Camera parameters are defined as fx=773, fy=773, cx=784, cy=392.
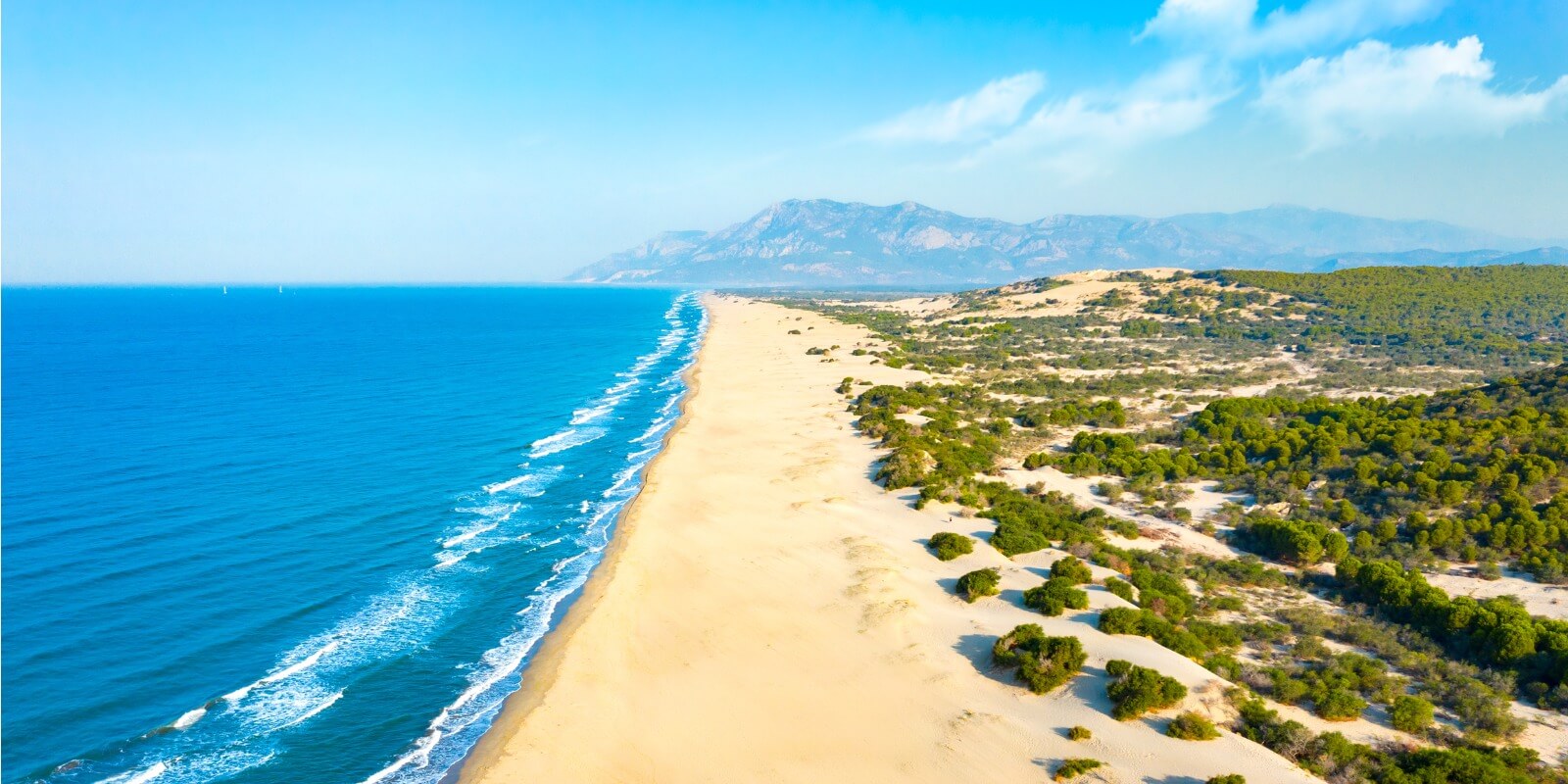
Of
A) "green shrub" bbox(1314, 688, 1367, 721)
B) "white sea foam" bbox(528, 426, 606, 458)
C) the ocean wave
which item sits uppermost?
"white sea foam" bbox(528, 426, 606, 458)

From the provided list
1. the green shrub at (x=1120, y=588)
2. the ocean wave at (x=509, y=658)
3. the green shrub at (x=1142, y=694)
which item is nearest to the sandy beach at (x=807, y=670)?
the green shrub at (x=1142, y=694)

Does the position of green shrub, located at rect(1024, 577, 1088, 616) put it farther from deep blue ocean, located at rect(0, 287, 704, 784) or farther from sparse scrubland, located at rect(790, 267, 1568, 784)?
deep blue ocean, located at rect(0, 287, 704, 784)

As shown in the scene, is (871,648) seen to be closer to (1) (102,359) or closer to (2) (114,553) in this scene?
(2) (114,553)

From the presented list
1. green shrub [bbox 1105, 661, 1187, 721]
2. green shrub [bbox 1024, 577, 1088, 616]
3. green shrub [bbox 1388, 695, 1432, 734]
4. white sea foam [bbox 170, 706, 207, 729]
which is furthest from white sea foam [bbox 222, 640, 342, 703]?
green shrub [bbox 1388, 695, 1432, 734]

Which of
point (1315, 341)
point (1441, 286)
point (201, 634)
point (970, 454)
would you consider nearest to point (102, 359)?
point (201, 634)

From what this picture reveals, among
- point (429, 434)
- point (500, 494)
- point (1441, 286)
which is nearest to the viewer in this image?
point (500, 494)

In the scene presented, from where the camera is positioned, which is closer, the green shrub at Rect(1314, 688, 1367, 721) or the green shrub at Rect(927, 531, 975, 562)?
the green shrub at Rect(1314, 688, 1367, 721)
